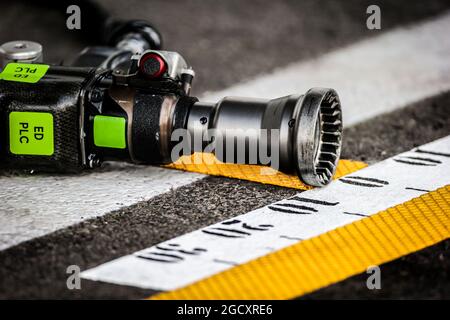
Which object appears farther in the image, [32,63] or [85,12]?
[85,12]

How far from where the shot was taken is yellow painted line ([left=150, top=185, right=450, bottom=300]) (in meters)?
2.21

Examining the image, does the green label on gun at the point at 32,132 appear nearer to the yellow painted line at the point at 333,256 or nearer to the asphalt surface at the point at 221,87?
the asphalt surface at the point at 221,87

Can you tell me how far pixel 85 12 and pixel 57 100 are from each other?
1.29 metres

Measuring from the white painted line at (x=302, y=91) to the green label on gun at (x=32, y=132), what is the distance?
0.56 feet

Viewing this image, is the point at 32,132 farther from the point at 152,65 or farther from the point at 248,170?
the point at 248,170

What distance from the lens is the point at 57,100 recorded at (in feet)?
8.50

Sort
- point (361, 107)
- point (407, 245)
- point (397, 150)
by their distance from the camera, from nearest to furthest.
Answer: point (407, 245)
point (397, 150)
point (361, 107)

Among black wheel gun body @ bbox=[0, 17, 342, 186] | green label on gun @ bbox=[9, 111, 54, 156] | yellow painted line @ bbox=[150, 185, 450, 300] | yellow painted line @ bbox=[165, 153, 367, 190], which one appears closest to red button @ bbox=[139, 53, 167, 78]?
black wheel gun body @ bbox=[0, 17, 342, 186]

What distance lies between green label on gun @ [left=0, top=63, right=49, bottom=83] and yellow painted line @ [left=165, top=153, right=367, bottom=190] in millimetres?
564

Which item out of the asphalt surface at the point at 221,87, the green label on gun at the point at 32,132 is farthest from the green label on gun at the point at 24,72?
the asphalt surface at the point at 221,87

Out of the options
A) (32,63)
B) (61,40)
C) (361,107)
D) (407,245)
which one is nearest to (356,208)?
(407,245)
